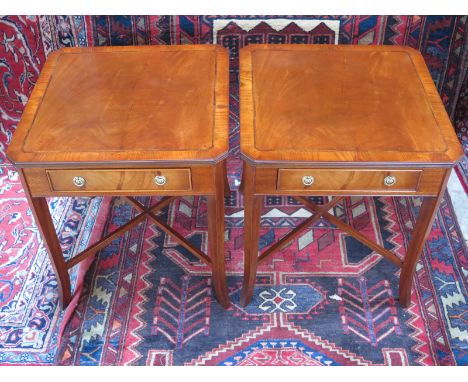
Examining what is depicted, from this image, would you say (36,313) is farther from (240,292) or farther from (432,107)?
(432,107)

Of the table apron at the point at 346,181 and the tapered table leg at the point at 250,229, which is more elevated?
the table apron at the point at 346,181

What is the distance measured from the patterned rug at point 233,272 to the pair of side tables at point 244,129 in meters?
0.26

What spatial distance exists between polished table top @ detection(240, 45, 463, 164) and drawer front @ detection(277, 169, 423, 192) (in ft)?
0.18

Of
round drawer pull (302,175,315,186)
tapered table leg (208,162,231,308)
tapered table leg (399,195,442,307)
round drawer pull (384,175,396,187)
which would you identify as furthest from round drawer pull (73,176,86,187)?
tapered table leg (399,195,442,307)

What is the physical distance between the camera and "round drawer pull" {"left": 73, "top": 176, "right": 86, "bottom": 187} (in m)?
1.49

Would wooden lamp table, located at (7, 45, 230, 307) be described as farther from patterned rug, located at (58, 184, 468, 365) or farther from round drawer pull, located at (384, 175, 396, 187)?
round drawer pull, located at (384, 175, 396, 187)

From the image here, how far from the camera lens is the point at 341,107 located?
1585mm

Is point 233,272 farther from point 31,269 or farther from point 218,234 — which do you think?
point 31,269

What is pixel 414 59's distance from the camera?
176 cm

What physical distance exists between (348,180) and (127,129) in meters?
0.64

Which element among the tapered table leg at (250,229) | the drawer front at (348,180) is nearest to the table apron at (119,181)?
the tapered table leg at (250,229)

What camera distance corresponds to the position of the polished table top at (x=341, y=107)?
145 centimetres

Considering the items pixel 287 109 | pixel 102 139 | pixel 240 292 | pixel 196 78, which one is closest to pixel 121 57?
pixel 196 78

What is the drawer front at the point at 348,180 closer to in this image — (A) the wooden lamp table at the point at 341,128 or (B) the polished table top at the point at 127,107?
(A) the wooden lamp table at the point at 341,128
